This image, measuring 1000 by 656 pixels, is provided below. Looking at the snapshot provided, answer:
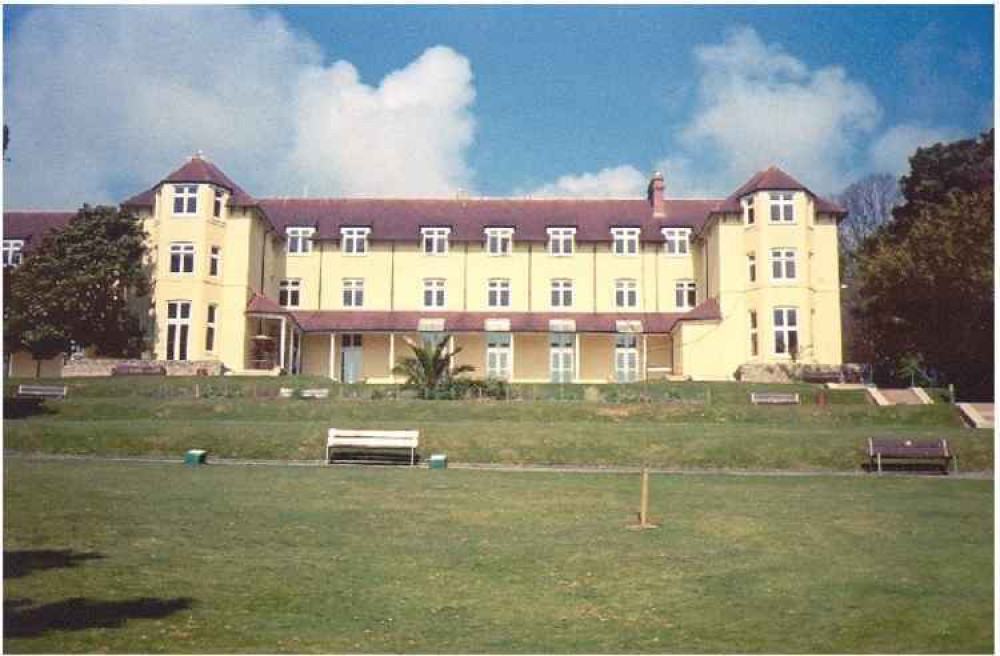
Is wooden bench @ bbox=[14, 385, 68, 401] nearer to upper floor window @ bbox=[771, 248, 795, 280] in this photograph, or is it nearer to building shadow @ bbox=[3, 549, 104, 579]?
building shadow @ bbox=[3, 549, 104, 579]

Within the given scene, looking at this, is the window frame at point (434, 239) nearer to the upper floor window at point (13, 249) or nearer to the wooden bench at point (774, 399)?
the upper floor window at point (13, 249)

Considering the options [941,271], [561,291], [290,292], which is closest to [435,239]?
[561,291]

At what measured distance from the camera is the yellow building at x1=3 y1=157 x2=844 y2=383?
34500 mm

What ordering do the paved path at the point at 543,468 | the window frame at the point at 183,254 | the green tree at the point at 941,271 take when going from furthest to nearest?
1. the window frame at the point at 183,254
2. the green tree at the point at 941,271
3. the paved path at the point at 543,468

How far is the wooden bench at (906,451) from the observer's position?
17141 mm

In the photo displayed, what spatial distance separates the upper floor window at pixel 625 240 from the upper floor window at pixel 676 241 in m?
1.23

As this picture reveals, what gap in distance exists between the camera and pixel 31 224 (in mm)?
39250

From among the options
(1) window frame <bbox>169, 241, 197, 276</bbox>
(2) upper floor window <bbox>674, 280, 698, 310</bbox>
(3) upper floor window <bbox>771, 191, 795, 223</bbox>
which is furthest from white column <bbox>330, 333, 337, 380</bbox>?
(3) upper floor window <bbox>771, 191, 795, 223</bbox>

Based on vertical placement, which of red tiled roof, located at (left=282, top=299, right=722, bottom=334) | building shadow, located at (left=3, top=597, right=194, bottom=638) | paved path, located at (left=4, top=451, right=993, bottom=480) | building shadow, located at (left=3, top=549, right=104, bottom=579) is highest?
red tiled roof, located at (left=282, top=299, right=722, bottom=334)

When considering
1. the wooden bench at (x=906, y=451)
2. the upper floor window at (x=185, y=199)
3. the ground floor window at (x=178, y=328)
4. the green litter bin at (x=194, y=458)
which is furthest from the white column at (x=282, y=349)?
the wooden bench at (x=906, y=451)

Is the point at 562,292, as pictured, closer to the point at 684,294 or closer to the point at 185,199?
the point at 684,294

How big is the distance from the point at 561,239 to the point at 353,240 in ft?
29.7

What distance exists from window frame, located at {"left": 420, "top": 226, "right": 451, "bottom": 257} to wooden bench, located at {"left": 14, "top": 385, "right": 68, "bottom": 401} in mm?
16704

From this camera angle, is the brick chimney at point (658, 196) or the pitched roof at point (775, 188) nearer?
the pitched roof at point (775, 188)
